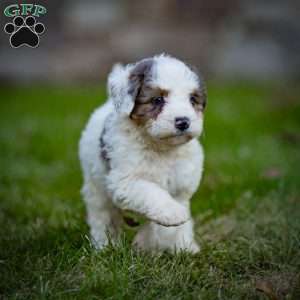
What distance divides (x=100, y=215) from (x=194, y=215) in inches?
41.3

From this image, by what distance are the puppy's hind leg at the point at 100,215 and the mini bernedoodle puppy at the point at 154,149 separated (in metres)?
0.02

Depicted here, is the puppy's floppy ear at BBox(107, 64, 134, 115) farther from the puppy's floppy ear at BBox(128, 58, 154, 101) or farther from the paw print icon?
the paw print icon

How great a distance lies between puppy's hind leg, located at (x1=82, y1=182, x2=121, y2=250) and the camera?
16.4ft

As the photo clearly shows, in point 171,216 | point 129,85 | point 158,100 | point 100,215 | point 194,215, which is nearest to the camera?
point 171,216

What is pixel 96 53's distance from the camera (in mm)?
14570

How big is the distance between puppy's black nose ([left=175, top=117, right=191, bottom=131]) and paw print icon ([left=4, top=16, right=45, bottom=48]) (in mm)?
1429

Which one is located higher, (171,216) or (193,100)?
(193,100)

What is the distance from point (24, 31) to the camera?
5.05 metres

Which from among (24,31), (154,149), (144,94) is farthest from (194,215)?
(24,31)

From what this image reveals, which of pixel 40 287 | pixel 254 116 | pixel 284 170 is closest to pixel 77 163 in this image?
pixel 284 170

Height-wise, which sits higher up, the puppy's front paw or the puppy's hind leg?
the puppy's front paw

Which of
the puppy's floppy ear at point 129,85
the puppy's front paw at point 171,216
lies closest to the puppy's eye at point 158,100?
the puppy's floppy ear at point 129,85

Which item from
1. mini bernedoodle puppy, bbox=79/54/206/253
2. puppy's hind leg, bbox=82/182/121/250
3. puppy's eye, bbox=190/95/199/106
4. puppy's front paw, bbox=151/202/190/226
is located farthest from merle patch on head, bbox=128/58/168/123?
puppy's hind leg, bbox=82/182/121/250

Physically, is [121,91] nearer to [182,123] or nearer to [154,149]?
[154,149]
